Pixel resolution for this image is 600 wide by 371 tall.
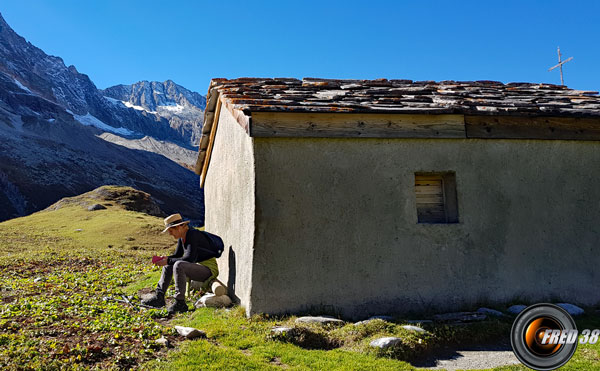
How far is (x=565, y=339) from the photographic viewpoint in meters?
5.78

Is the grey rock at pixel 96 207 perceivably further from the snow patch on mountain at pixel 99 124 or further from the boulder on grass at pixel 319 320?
the snow patch on mountain at pixel 99 124

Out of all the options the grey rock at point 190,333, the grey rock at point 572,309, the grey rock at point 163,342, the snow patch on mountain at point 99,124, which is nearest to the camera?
the grey rock at point 163,342

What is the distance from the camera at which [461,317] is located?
23.6ft

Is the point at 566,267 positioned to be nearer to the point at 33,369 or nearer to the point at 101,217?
the point at 33,369

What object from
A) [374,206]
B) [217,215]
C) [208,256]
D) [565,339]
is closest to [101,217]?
[217,215]

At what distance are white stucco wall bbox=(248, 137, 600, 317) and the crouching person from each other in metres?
0.65

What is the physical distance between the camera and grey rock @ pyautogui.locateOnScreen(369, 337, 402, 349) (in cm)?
603

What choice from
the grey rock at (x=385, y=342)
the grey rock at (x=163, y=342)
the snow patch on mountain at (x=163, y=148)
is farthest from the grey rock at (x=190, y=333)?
the snow patch on mountain at (x=163, y=148)

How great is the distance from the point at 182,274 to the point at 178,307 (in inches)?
22.5

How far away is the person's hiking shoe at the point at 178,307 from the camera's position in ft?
26.6

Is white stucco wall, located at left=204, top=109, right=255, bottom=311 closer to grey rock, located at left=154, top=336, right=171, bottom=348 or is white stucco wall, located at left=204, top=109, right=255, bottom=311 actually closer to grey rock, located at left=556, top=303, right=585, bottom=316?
grey rock, located at left=154, top=336, right=171, bottom=348

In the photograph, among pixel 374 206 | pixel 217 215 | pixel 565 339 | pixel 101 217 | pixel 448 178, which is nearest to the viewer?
pixel 565 339

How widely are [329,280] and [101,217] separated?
1254 inches

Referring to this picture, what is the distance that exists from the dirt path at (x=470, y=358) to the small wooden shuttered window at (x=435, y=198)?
7.95 ft
